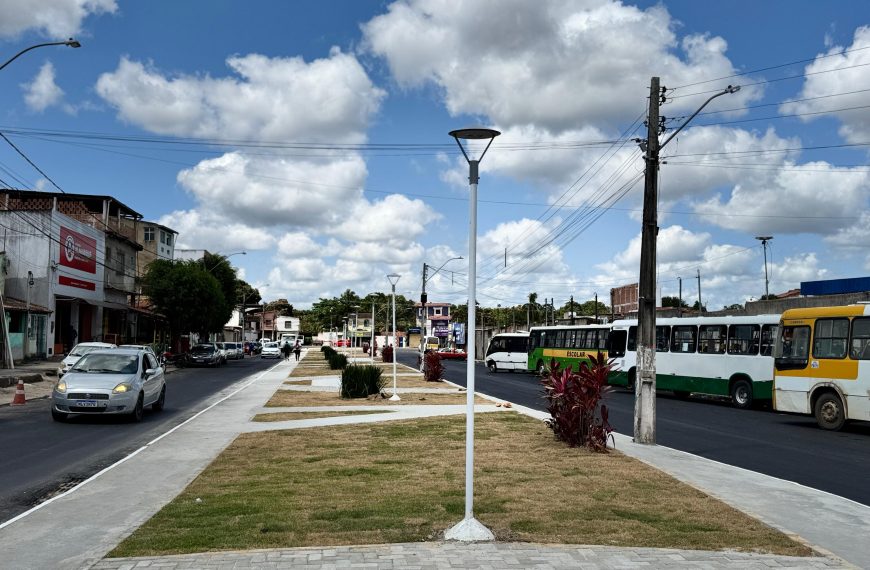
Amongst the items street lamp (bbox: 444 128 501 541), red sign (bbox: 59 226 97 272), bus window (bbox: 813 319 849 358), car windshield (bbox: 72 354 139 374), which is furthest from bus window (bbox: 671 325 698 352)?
red sign (bbox: 59 226 97 272)

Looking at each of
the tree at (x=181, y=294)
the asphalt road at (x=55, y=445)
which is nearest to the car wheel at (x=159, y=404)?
the asphalt road at (x=55, y=445)

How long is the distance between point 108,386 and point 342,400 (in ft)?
27.5

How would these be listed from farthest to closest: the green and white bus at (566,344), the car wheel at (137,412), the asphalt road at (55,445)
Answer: the green and white bus at (566,344), the car wheel at (137,412), the asphalt road at (55,445)

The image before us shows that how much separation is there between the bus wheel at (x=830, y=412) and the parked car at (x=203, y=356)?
1553 inches

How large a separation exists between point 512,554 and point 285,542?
189cm

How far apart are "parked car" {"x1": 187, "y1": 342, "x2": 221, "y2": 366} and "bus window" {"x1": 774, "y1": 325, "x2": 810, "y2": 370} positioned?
3831 centimetres

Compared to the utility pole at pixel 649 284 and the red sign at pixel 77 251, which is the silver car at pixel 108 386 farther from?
the red sign at pixel 77 251

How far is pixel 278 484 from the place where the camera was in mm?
9133

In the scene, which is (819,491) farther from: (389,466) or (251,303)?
(251,303)

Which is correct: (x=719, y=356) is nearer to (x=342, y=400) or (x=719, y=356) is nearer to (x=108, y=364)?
(x=342, y=400)

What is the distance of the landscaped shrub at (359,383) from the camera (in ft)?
79.0

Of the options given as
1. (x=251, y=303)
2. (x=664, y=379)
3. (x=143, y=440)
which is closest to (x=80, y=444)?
(x=143, y=440)

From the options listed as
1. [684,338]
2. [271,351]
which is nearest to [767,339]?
[684,338]

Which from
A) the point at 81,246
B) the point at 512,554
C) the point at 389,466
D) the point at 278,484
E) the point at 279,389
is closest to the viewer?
the point at 512,554
